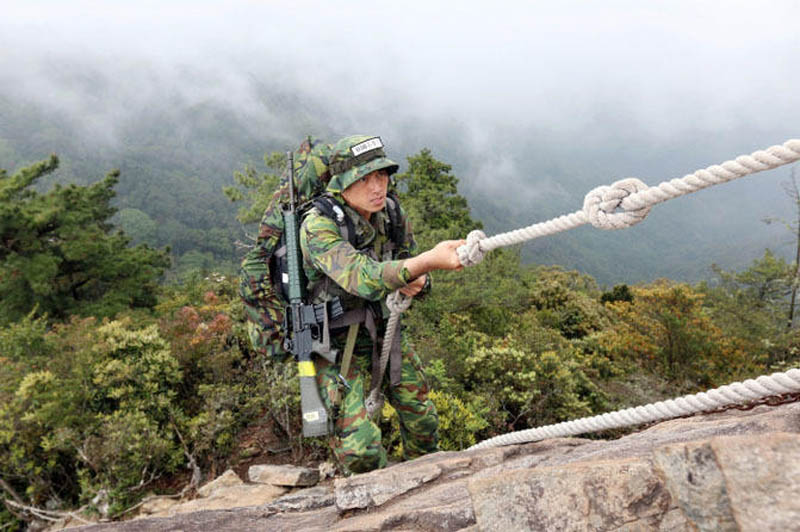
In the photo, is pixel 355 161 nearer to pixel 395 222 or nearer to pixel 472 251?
pixel 395 222

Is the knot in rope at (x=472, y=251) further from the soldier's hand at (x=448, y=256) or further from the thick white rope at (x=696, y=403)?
the thick white rope at (x=696, y=403)

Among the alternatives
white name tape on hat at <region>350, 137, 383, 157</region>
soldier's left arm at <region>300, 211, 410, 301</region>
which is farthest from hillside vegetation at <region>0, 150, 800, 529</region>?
white name tape on hat at <region>350, 137, 383, 157</region>

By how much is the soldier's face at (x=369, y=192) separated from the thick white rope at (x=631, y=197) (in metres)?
1.05

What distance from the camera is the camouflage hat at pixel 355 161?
11.3 feet

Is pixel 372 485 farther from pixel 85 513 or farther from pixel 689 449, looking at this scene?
pixel 85 513

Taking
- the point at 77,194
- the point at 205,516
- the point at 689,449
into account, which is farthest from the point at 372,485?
the point at 77,194

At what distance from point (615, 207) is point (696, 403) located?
93 centimetres

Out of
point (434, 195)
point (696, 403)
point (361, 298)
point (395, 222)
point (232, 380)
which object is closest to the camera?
point (696, 403)

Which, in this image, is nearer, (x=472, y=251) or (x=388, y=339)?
(x=472, y=251)

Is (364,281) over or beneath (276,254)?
beneath

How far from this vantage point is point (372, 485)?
2.75 meters

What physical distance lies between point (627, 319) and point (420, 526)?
10.8 metres

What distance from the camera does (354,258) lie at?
298cm

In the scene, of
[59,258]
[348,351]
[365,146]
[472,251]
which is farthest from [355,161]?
[59,258]
